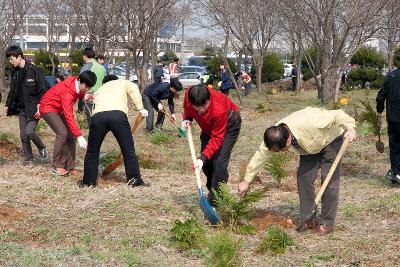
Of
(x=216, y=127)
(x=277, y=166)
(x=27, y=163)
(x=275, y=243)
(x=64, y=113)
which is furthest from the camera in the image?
(x=27, y=163)

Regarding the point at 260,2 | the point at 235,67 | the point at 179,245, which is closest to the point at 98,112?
the point at 179,245

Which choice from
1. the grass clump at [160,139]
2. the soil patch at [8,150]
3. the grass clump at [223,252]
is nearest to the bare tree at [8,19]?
the grass clump at [160,139]

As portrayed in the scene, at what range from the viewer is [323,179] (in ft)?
18.6

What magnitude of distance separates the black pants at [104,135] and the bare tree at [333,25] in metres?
9.51

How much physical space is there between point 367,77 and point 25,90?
852 inches

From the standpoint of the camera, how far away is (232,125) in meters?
6.12

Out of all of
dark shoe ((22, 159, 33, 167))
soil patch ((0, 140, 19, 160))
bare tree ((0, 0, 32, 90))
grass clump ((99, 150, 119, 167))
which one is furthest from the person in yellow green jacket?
bare tree ((0, 0, 32, 90))

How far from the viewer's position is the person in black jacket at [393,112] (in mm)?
8008

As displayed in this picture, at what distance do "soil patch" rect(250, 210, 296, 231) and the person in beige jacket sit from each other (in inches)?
65.5

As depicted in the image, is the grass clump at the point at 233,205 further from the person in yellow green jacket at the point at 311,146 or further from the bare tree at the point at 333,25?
the bare tree at the point at 333,25

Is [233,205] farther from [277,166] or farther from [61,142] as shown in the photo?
[61,142]

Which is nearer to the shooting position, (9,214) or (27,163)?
(9,214)

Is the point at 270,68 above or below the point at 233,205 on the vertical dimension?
above

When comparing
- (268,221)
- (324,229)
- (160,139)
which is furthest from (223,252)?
(160,139)
